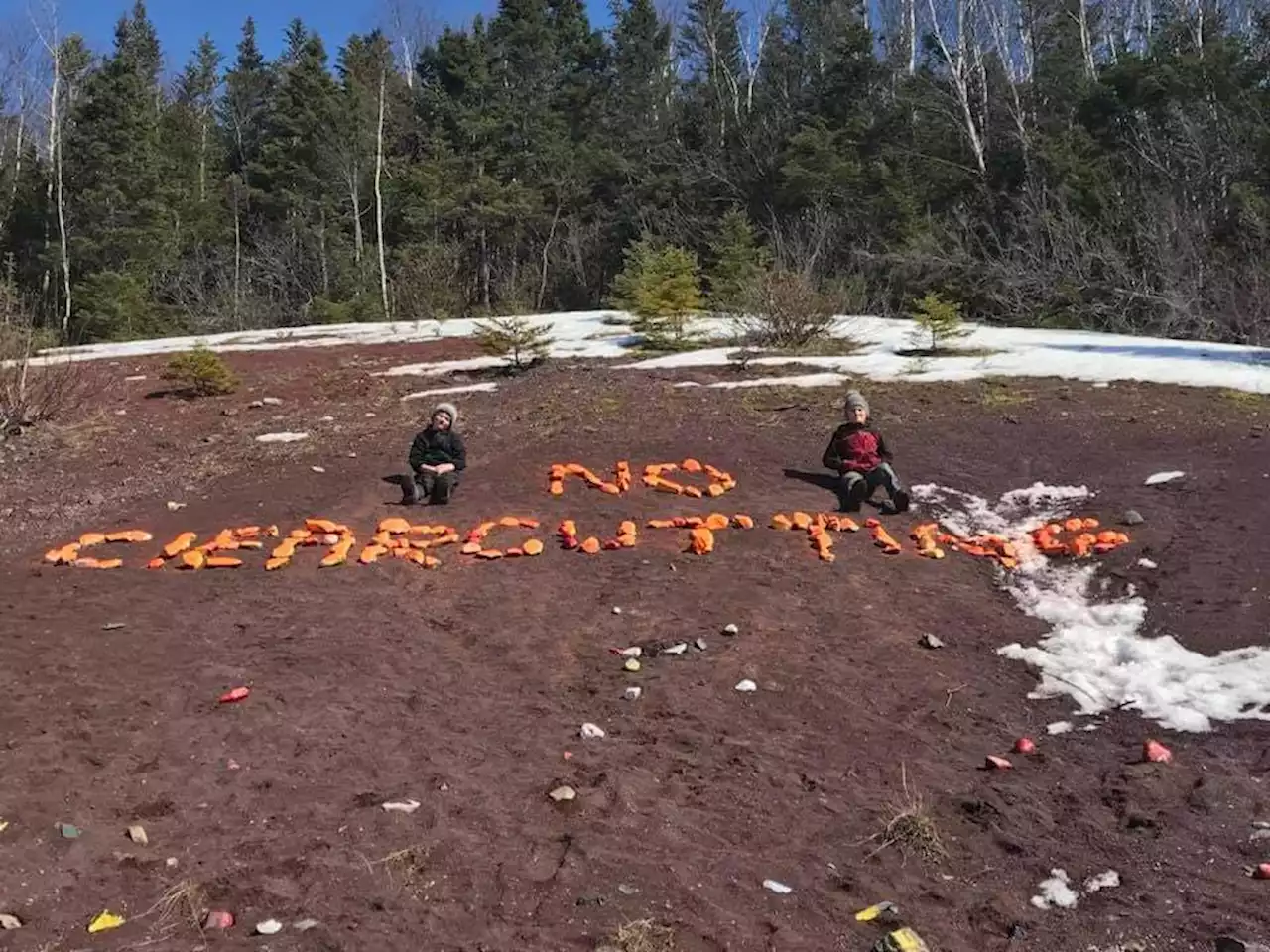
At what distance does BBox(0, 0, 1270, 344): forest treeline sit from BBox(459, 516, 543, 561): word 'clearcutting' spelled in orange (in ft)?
41.9

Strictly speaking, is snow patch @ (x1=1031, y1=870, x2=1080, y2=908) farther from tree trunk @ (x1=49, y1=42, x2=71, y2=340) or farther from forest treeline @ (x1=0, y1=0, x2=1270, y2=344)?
tree trunk @ (x1=49, y1=42, x2=71, y2=340)

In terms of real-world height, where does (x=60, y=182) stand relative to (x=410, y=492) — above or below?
above

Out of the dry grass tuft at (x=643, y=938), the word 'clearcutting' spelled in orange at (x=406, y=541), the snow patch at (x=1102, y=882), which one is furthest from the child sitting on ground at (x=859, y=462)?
the dry grass tuft at (x=643, y=938)

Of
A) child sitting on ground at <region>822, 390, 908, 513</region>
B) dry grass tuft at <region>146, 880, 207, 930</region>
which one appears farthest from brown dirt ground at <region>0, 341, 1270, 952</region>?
child sitting on ground at <region>822, 390, 908, 513</region>

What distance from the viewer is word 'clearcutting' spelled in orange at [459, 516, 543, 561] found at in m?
7.34

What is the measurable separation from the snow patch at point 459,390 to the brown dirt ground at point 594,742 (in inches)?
184

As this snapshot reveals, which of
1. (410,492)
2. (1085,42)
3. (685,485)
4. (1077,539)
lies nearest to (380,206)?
(1085,42)

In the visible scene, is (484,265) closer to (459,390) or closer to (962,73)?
(962,73)

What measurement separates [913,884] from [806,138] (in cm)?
3156

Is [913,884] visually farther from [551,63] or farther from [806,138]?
[551,63]

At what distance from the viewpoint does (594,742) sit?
4.75m

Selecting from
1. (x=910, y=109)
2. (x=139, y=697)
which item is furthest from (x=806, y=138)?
(x=139, y=697)

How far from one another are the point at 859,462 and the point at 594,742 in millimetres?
4789

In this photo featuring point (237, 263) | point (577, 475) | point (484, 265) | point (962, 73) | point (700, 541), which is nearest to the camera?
point (700, 541)
